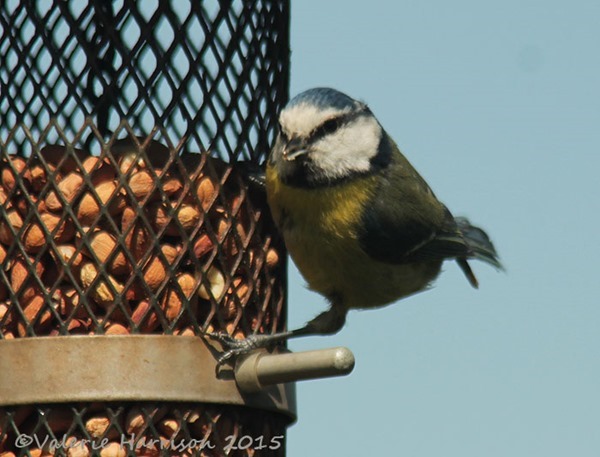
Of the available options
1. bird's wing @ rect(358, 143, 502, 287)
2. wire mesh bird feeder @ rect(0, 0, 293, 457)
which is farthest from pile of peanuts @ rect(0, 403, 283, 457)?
bird's wing @ rect(358, 143, 502, 287)

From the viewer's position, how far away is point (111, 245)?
1.90 meters

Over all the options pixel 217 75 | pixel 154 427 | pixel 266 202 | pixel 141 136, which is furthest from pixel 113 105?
pixel 154 427

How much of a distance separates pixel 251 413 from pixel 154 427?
0.69 ft

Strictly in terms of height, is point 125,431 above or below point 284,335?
below

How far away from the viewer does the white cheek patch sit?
7.16ft

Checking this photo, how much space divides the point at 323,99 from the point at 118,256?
1.68ft

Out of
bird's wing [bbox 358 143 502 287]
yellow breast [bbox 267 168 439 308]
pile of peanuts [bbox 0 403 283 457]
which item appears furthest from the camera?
bird's wing [bbox 358 143 502 287]

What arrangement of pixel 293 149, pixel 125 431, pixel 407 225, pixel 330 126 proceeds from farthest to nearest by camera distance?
1. pixel 407 225
2. pixel 330 126
3. pixel 293 149
4. pixel 125 431

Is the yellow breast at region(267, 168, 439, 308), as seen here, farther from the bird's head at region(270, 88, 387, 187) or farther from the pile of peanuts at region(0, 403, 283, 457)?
the pile of peanuts at region(0, 403, 283, 457)

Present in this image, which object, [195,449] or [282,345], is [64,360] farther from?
[282,345]

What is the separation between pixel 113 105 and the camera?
75.2 inches

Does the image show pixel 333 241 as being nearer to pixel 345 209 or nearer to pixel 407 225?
pixel 345 209

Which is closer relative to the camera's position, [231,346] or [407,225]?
[231,346]

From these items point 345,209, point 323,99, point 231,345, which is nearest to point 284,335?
point 231,345
